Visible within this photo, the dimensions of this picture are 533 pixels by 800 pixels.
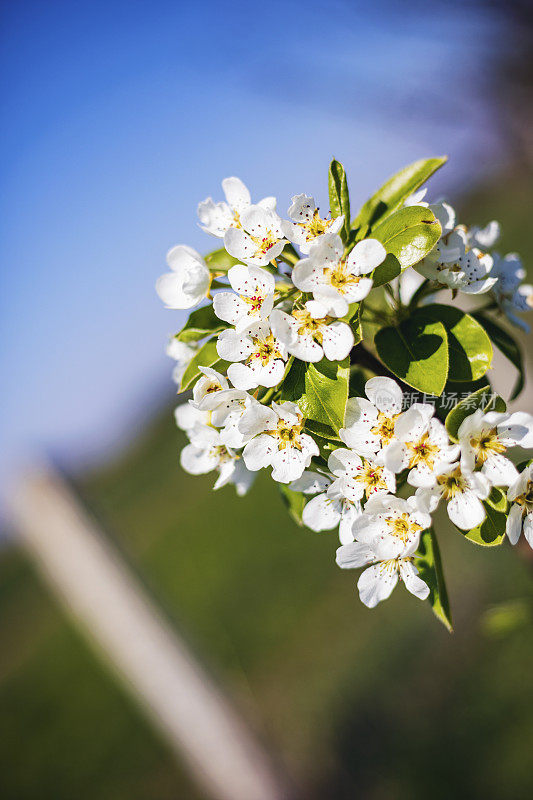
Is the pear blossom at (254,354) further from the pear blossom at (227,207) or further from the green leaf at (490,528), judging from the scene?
the green leaf at (490,528)

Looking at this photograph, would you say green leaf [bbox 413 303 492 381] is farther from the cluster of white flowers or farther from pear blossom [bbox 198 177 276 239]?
pear blossom [bbox 198 177 276 239]

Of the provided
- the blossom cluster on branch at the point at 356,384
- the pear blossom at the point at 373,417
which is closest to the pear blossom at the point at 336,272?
the blossom cluster on branch at the point at 356,384

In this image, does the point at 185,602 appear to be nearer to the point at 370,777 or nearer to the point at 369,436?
the point at 370,777

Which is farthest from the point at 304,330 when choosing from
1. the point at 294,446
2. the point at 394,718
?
the point at 394,718

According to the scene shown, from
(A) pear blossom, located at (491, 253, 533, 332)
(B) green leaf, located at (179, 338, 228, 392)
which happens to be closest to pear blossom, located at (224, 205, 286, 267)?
(B) green leaf, located at (179, 338, 228, 392)

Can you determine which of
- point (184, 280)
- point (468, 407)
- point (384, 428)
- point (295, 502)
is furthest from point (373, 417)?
point (184, 280)

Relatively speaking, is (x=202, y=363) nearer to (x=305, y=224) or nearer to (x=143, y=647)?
(x=305, y=224)
